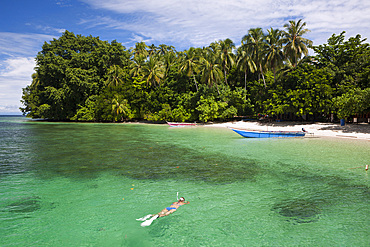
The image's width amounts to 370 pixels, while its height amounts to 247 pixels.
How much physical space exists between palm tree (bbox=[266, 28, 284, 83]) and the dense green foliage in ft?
0.57

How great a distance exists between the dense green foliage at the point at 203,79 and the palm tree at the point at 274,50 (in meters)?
0.17

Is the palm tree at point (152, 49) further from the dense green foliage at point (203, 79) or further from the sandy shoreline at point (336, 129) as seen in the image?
the sandy shoreline at point (336, 129)

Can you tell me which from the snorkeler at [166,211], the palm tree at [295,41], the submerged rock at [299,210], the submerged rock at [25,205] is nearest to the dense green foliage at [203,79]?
the palm tree at [295,41]

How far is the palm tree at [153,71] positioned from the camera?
52.7m

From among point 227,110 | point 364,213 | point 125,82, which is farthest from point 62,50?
point 364,213

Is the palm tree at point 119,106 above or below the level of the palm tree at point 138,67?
below

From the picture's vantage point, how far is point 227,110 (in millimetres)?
46094

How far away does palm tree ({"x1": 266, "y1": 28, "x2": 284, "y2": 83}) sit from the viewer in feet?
140

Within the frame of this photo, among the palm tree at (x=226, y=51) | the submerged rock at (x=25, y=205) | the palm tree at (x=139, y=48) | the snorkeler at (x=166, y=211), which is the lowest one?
the submerged rock at (x=25, y=205)

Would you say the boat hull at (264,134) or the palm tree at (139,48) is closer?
the boat hull at (264,134)

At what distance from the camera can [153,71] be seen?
5262 cm

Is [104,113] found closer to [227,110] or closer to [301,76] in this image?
[227,110]

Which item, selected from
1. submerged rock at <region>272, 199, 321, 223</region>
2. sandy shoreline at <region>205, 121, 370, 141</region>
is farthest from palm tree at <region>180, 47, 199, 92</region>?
submerged rock at <region>272, 199, 321, 223</region>

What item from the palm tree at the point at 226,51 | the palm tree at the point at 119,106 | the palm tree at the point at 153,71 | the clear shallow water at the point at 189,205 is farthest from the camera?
the palm tree at the point at 119,106
